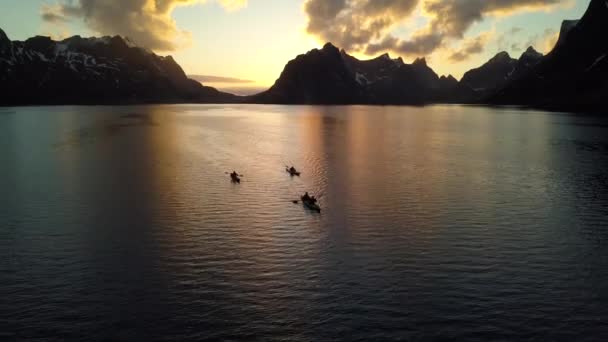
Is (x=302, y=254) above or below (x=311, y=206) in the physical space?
below

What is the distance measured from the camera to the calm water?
29.5 meters

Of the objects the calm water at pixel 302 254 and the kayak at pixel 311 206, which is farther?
the kayak at pixel 311 206

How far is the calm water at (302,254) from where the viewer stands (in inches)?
1160

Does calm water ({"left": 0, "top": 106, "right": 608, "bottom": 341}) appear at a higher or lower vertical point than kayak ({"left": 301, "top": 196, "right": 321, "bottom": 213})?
lower

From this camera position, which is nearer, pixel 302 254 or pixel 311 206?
pixel 302 254

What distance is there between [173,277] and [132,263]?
535 centimetres

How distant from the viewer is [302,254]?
42375 mm

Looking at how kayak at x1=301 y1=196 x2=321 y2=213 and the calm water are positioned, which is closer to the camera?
the calm water

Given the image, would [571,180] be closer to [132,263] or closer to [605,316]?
[605,316]

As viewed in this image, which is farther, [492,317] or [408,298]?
[408,298]

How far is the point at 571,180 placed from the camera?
7912cm

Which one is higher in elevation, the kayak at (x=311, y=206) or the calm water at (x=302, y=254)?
the kayak at (x=311, y=206)

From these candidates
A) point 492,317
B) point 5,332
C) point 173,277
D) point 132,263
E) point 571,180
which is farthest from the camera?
point 571,180

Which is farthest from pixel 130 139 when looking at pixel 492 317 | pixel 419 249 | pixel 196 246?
pixel 492 317
